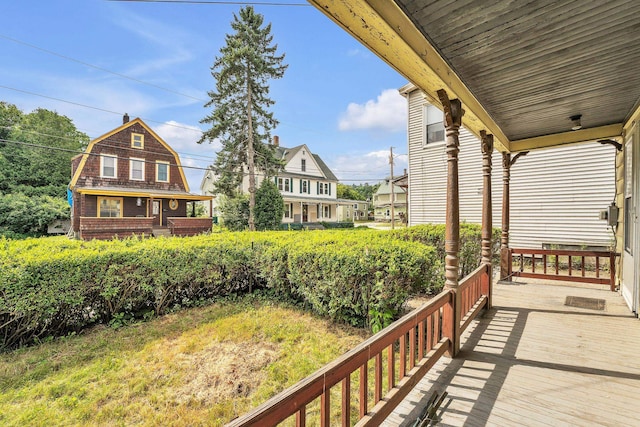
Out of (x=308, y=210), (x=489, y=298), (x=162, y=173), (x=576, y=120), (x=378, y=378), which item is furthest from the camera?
(x=308, y=210)

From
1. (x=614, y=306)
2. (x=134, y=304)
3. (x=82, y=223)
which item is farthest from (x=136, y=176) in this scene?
(x=614, y=306)

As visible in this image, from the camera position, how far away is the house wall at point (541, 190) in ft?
24.7

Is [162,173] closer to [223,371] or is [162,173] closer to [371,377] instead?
[223,371]

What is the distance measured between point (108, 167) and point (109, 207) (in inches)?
93.8

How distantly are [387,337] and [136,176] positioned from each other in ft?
64.1

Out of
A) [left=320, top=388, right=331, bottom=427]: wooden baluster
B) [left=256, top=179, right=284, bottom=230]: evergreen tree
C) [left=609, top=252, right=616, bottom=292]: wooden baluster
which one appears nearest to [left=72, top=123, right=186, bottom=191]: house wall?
[left=256, top=179, right=284, bottom=230]: evergreen tree

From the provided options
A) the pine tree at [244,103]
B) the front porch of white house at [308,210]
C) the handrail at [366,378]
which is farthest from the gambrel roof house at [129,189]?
the handrail at [366,378]

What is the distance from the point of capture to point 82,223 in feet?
46.0

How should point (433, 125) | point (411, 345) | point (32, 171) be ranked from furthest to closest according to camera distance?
point (32, 171) < point (433, 125) < point (411, 345)

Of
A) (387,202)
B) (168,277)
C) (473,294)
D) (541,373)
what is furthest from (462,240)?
(387,202)

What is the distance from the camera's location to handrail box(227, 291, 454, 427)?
1.16m

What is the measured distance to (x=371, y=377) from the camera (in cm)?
294

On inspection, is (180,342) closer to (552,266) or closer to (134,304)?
(134,304)

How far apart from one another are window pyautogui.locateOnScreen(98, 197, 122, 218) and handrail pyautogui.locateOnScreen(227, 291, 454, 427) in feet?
60.5
